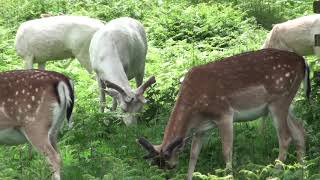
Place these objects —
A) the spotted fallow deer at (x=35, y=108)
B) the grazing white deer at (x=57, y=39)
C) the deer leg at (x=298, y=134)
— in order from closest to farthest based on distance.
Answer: the spotted fallow deer at (x=35, y=108), the deer leg at (x=298, y=134), the grazing white deer at (x=57, y=39)

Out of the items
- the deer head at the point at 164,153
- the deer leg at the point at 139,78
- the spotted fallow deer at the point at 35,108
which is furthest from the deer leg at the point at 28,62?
the deer head at the point at 164,153

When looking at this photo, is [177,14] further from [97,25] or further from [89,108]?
[89,108]

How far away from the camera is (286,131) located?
8.61 m

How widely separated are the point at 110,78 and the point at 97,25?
2301 millimetres

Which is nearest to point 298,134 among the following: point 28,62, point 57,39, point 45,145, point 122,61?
point 45,145

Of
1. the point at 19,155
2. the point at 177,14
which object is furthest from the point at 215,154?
the point at 177,14

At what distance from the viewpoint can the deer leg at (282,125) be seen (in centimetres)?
858

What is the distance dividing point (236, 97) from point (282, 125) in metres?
0.62

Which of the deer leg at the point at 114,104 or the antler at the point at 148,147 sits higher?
the antler at the point at 148,147

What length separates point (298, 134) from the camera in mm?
8844

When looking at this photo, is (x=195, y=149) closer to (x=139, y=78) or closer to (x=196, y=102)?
(x=196, y=102)

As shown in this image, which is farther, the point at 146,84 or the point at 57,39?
the point at 57,39

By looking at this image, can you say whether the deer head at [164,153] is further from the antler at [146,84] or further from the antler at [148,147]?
the antler at [146,84]

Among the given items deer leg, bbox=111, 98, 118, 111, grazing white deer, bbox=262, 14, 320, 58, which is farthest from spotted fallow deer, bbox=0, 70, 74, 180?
grazing white deer, bbox=262, 14, 320, 58
